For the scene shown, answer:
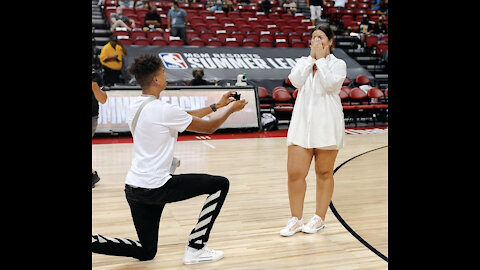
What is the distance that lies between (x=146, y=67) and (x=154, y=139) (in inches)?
17.8

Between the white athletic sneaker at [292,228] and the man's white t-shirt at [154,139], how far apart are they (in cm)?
133

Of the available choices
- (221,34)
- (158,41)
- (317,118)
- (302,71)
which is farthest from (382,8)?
(317,118)

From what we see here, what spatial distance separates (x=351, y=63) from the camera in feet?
45.0

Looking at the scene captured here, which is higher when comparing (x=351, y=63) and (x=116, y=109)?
(x=351, y=63)

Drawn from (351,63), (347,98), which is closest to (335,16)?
(351,63)

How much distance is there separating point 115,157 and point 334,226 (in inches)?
172

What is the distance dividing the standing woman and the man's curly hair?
130 cm

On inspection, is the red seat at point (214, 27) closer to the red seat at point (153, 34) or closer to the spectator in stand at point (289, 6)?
the red seat at point (153, 34)

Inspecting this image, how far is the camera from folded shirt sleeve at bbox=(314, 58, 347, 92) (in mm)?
3918

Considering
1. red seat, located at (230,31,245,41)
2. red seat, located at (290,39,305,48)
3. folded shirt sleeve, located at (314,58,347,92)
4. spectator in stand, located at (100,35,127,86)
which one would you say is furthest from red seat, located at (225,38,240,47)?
folded shirt sleeve, located at (314,58,347,92)

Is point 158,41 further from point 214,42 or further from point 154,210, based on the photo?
point 154,210

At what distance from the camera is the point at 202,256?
3594 millimetres
